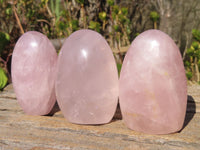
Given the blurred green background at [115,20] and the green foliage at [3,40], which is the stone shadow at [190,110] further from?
the green foliage at [3,40]

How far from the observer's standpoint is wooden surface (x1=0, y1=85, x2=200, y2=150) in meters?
0.66

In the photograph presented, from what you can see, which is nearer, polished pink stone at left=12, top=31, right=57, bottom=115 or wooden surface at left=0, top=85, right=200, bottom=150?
wooden surface at left=0, top=85, right=200, bottom=150

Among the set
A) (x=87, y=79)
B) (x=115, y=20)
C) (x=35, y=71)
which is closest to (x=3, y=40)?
(x=115, y=20)

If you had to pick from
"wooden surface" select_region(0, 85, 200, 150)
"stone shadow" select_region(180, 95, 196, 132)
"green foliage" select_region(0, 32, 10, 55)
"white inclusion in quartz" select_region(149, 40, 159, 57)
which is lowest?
Result: "stone shadow" select_region(180, 95, 196, 132)

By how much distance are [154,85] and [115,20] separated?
112 cm

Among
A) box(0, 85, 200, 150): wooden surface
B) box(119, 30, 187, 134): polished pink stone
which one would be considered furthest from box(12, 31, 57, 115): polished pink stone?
box(119, 30, 187, 134): polished pink stone

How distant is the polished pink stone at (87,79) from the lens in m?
0.73

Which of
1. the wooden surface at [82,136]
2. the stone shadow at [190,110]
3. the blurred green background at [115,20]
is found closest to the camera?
the wooden surface at [82,136]

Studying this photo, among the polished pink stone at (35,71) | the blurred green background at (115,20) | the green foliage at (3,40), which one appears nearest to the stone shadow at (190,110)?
the polished pink stone at (35,71)

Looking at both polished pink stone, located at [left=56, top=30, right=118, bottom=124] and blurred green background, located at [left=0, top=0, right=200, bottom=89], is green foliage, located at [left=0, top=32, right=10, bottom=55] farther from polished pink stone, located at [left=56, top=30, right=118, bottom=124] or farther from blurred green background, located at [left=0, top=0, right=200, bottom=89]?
polished pink stone, located at [left=56, top=30, right=118, bottom=124]

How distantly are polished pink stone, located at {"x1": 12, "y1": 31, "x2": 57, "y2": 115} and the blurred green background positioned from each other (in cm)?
63

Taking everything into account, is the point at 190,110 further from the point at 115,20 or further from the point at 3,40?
Result: the point at 3,40

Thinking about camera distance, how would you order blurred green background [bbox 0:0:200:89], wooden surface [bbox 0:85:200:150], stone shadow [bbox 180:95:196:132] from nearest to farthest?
wooden surface [bbox 0:85:200:150]
stone shadow [bbox 180:95:196:132]
blurred green background [bbox 0:0:200:89]

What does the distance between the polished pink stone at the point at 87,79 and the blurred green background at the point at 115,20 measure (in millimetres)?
721
